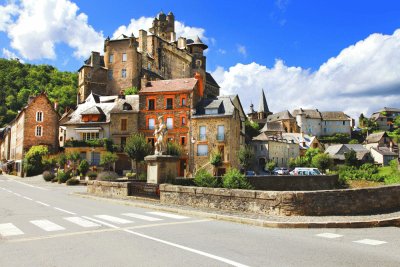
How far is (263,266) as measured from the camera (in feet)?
21.0

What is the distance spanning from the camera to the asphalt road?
6.82 m

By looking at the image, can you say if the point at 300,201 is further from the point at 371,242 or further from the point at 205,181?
the point at 205,181

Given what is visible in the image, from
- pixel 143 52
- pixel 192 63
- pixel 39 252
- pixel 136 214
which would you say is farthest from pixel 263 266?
pixel 192 63

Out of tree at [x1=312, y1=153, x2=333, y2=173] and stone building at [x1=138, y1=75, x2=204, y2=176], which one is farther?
tree at [x1=312, y1=153, x2=333, y2=173]

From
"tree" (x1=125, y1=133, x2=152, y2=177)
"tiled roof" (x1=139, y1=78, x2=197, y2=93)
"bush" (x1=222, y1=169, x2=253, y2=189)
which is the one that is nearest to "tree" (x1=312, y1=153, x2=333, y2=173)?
"tiled roof" (x1=139, y1=78, x2=197, y2=93)

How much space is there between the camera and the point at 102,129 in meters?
47.9

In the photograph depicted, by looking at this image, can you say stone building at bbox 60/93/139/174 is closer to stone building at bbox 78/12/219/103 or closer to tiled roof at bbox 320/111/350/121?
stone building at bbox 78/12/219/103

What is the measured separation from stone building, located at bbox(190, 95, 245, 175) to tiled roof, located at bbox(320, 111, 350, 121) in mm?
77934

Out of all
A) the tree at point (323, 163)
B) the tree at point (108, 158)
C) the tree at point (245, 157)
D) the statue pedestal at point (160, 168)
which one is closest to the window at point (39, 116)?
the tree at point (108, 158)

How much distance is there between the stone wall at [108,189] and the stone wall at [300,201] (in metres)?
5.38

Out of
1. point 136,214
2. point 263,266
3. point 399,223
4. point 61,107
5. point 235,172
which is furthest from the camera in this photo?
point 61,107

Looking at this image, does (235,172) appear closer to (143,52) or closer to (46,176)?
(46,176)

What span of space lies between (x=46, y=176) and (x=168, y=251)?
1444 inches

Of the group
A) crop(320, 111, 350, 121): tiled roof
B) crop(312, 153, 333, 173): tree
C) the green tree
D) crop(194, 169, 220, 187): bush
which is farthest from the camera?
crop(320, 111, 350, 121): tiled roof
